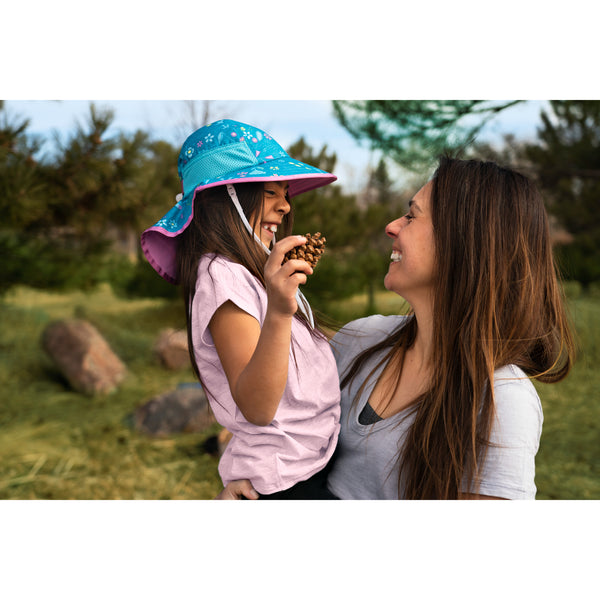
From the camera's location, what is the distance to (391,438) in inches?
37.7

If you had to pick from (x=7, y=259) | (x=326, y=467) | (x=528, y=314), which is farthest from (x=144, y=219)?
(x=528, y=314)

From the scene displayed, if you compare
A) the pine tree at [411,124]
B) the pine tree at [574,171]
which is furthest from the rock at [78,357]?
the pine tree at [574,171]

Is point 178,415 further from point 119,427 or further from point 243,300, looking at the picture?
point 243,300

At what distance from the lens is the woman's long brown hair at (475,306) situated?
35.3 inches

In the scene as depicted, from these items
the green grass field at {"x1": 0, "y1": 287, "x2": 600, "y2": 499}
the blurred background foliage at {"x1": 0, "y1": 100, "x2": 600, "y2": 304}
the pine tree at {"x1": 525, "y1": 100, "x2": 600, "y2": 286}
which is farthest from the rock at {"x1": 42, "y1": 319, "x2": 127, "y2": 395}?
the pine tree at {"x1": 525, "y1": 100, "x2": 600, "y2": 286}

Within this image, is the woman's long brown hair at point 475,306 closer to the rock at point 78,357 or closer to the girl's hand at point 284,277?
the girl's hand at point 284,277

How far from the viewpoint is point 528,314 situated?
3.00 ft

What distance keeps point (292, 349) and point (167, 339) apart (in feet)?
11.9

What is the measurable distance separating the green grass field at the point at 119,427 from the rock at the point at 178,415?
0.22 ft

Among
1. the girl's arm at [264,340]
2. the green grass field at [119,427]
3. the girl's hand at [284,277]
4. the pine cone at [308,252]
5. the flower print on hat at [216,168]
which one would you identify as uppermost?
the flower print on hat at [216,168]

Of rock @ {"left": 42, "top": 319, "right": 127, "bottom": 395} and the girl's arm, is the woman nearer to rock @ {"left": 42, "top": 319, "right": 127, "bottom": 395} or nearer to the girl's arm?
the girl's arm

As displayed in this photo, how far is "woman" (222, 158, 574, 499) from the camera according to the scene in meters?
0.88

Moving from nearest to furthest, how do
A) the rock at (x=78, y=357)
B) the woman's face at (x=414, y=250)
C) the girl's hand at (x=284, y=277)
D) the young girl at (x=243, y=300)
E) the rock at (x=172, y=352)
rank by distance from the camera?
1. the girl's hand at (x=284, y=277)
2. the young girl at (x=243, y=300)
3. the woman's face at (x=414, y=250)
4. the rock at (x=78, y=357)
5. the rock at (x=172, y=352)

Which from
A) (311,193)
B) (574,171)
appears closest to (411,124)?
(311,193)
